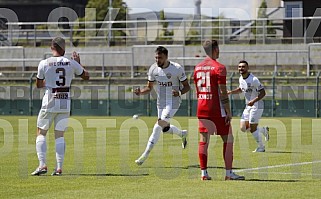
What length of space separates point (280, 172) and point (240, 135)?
1009 cm

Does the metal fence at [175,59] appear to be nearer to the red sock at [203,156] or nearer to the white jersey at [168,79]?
the white jersey at [168,79]

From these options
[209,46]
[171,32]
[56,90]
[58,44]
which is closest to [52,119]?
[56,90]

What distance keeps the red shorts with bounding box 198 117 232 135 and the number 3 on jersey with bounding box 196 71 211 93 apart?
46cm

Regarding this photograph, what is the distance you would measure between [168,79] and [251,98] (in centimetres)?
424

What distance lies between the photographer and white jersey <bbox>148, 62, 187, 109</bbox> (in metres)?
15.9

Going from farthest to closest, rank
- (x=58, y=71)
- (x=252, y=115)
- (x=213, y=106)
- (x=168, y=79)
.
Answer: (x=252, y=115), (x=168, y=79), (x=58, y=71), (x=213, y=106)

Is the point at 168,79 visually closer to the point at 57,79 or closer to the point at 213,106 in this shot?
the point at 57,79

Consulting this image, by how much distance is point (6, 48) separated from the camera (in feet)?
156

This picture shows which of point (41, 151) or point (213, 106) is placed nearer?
point (213, 106)

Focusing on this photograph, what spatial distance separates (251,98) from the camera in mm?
19641

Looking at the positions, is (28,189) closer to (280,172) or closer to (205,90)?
(205,90)

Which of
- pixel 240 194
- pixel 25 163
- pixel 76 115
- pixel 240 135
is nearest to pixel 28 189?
pixel 240 194

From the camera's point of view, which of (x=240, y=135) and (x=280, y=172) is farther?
(x=240, y=135)

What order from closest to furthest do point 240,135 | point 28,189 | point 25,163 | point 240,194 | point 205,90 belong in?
point 240,194 < point 28,189 < point 205,90 < point 25,163 < point 240,135
